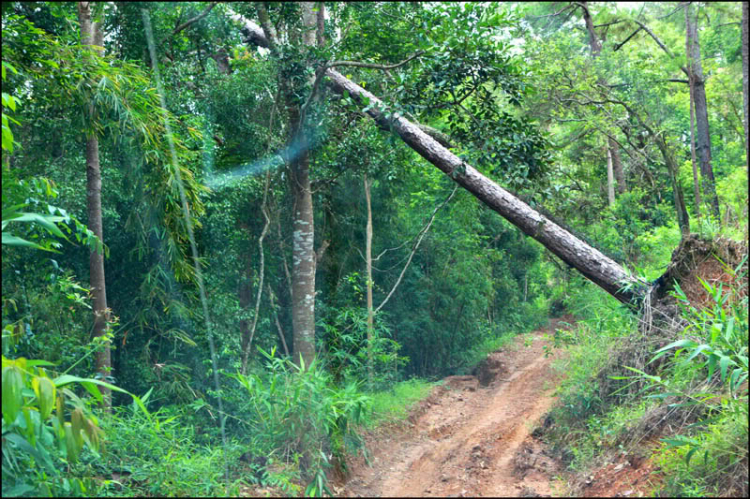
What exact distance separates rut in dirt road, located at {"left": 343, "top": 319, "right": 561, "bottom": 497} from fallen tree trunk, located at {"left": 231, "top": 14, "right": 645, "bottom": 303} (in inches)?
76.5

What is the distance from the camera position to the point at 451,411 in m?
8.70

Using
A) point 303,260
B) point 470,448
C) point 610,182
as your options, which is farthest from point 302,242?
point 610,182

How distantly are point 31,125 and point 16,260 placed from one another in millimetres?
1621

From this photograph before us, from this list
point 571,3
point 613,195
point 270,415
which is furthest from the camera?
point 613,195

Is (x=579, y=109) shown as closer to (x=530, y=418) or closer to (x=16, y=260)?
(x=530, y=418)

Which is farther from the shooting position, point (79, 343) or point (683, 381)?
point (79, 343)

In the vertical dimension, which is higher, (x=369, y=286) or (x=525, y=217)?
(x=525, y=217)

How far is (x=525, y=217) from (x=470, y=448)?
2783 mm

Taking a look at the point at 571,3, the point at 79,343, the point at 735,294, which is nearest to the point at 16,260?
the point at 79,343

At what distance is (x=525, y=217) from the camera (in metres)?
7.04

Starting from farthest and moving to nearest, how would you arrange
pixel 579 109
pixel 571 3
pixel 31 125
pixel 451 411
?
pixel 579 109, pixel 571 3, pixel 451 411, pixel 31 125

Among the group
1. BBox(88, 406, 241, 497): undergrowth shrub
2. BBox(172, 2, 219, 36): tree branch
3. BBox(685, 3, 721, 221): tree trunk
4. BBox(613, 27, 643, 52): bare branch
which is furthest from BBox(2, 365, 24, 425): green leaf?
BBox(613, 27, 643, 52): bare branch

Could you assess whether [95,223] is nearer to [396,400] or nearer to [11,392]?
[11,392]

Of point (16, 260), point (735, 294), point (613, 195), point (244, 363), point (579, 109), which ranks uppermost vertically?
point (579, 109)
